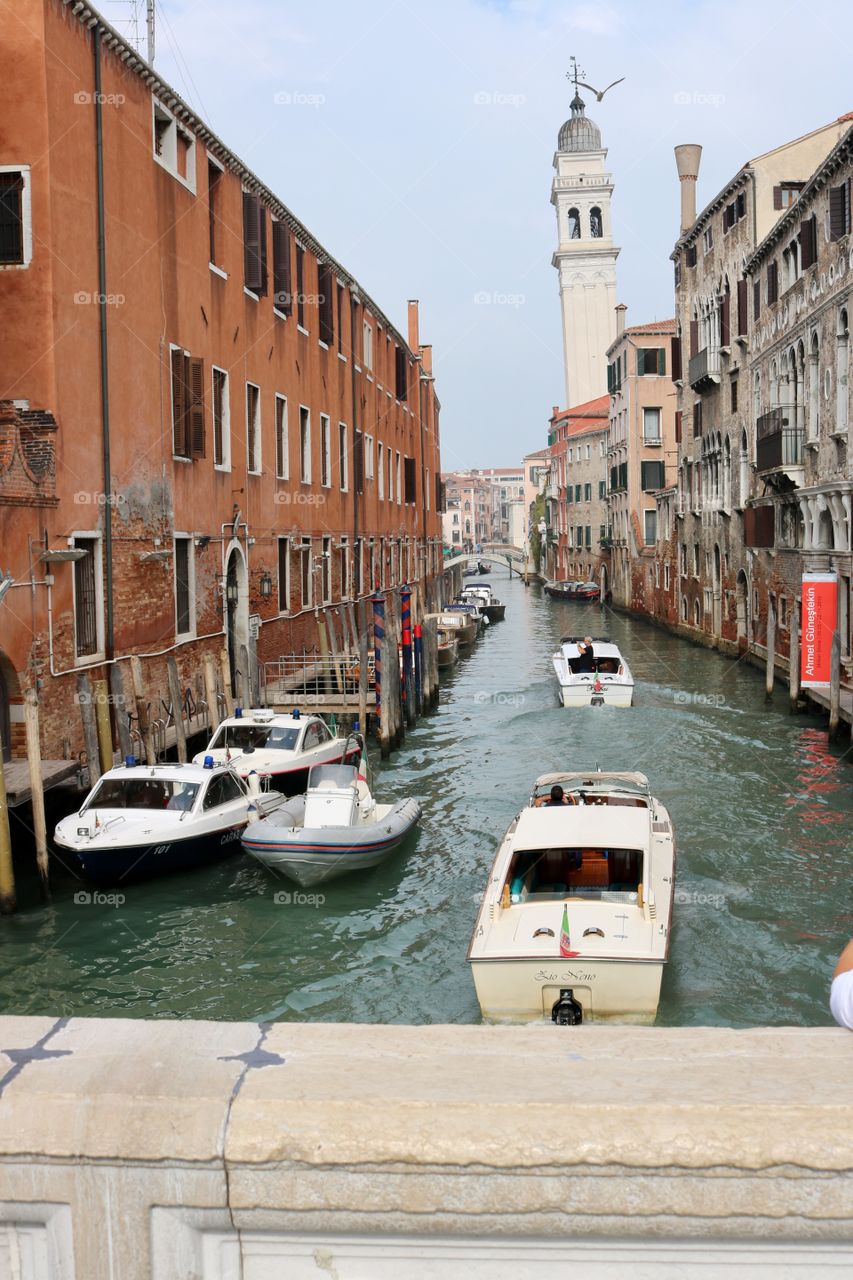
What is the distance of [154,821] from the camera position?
1198cm

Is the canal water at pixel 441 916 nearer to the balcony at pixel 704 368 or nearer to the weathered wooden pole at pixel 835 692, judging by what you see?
the weathered wooden pole at pixel 835 692

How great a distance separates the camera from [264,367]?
2180 centimetres

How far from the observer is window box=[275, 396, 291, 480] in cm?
2309

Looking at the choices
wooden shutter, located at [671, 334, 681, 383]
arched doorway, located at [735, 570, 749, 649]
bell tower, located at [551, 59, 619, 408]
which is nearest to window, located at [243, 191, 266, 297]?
arched doorway, located at [735, 570, 749, 649]

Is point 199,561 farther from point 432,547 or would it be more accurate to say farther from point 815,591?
→ point 432,547

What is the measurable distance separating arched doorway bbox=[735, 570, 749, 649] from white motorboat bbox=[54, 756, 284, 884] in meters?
20.9

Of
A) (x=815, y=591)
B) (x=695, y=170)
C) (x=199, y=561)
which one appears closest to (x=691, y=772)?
(x=815, y=591)

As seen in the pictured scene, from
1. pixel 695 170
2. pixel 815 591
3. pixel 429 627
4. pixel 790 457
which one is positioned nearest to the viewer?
pixel 815 591

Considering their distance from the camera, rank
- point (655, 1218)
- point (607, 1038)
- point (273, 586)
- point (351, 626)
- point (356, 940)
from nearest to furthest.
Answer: point (655, 1218), point (607, 1038), point (356, 940), point (273, 586), point (351, 626)

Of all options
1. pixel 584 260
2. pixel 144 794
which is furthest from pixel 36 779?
pixel 584 260

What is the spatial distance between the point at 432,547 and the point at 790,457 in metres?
27.4

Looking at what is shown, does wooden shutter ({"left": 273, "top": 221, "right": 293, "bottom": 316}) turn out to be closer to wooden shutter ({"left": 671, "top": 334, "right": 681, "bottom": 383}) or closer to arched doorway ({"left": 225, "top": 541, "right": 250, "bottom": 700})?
arched doorway ({"left": 225, "top": 541, "right": 250, "bottom": 700})

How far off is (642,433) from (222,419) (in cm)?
3777

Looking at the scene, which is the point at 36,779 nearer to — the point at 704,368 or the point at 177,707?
the point at 177,707
